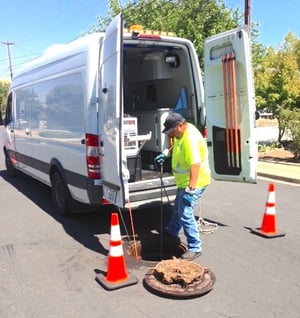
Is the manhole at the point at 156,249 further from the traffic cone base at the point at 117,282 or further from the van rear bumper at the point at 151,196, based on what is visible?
the traffic cone base at the point at 117,282

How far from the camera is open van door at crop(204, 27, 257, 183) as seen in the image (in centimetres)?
582

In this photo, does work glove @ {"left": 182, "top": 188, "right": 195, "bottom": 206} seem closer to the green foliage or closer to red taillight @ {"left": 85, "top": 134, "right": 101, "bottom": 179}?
red taillight @ {"left": 85, "top": 134, "right": 101, "bottom": 179}

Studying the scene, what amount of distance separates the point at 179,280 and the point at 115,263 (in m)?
0.67

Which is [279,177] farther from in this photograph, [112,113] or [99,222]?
[112,113]

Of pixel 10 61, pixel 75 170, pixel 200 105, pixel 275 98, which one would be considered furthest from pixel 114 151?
pixel 10 61

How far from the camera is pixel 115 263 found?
4254 millimetres

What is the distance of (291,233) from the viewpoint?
19.3ft

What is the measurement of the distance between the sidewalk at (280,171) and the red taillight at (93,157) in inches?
242

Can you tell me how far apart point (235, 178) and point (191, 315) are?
3.00m

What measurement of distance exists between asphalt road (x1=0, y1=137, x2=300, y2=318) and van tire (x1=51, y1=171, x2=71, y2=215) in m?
0.19

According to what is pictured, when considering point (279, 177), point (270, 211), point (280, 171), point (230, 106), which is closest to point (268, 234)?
point (270, 211)

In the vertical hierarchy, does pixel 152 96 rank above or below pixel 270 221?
above

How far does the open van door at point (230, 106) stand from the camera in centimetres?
582

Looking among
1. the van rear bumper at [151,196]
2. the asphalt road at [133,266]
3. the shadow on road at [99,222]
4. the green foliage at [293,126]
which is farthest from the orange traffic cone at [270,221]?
the green foliage at [293,126]
